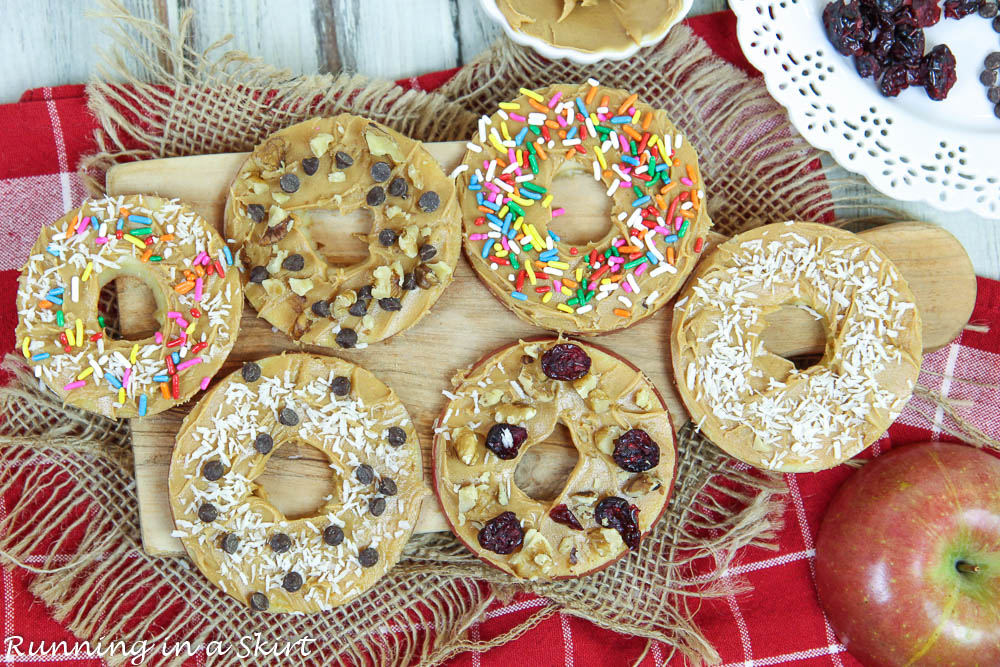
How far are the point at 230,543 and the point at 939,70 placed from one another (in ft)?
11.4

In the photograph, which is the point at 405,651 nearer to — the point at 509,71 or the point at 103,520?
the point at 103,520

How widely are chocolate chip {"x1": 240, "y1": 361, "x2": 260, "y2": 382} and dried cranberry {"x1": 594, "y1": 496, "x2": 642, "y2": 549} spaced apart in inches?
56.6

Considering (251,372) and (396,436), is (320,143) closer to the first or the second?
(251,372)

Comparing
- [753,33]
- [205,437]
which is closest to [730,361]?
[753,33]

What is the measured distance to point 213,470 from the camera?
3.31 m

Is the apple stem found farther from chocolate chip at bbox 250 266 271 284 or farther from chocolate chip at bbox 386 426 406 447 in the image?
chocolate chip at bbox 250 266 271 284

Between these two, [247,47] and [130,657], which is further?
[247,47]

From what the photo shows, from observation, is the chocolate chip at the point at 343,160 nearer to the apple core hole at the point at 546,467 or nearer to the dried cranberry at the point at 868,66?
the apple core hole at the point at 546,467

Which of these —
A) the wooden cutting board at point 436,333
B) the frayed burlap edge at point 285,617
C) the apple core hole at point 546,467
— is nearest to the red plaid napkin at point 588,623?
the frayed burlap edge at point 285,617

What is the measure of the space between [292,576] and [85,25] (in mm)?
2545

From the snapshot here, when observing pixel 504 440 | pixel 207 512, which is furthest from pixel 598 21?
pixel 207 512

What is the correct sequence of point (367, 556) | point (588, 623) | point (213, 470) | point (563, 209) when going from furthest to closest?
point (588, 623) < point (563, 209) < point (367, 556) < point (213, 470)

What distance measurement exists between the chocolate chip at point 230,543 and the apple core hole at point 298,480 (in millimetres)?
219

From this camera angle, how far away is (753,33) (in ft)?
11.8
